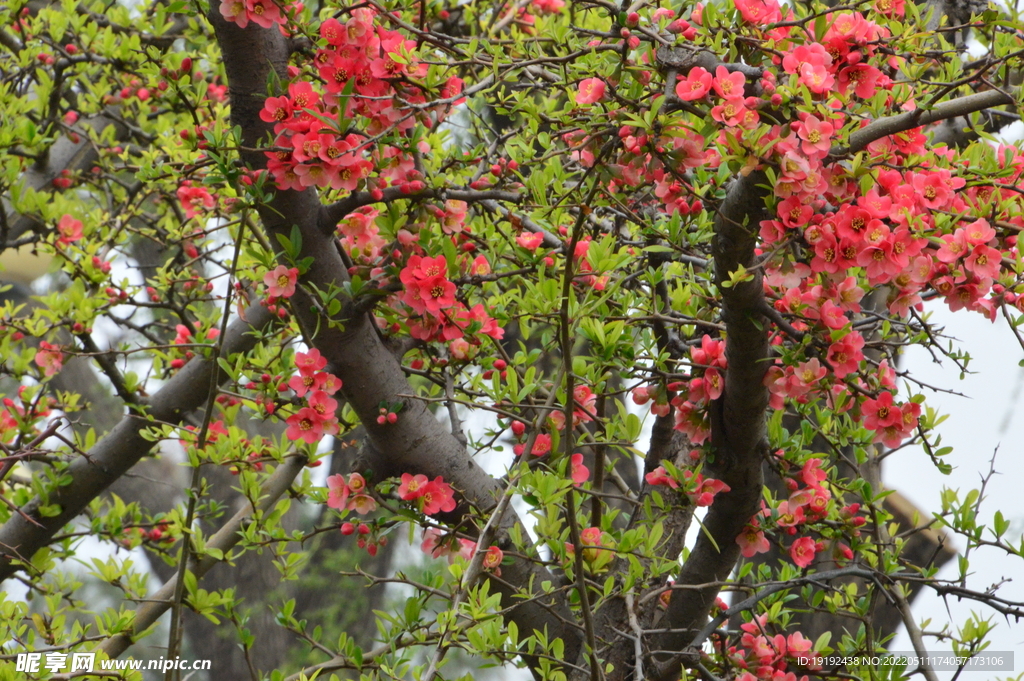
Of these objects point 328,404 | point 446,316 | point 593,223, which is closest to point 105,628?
point 328,404

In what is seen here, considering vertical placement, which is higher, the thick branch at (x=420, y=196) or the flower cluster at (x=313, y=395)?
the thick branch at (x=420, y=196)

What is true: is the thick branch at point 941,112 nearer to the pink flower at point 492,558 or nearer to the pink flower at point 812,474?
the pink flower at point 812,474

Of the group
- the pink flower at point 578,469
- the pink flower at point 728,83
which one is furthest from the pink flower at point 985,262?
the pink flower at point 578,469

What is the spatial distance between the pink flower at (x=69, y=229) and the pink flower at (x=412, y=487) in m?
1.64

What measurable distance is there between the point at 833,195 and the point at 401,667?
3.75 ft

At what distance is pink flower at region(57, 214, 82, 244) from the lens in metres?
2.79

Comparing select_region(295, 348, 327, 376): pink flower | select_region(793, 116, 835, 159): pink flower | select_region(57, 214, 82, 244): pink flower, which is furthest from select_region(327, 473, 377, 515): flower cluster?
select_region(57, 214, 82, 244): pink flower

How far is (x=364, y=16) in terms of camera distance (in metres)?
1.58

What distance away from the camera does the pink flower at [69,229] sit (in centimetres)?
279

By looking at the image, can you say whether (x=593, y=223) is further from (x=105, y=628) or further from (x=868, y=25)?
(x=105, y=628)

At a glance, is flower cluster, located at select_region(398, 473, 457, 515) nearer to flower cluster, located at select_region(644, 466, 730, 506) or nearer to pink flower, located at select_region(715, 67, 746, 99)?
flower cluster, located at select_region(644, 466, 730, 506)

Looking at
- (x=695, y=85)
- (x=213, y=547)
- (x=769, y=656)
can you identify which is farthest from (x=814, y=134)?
(x=213, y=547)

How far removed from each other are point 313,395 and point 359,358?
0.47 feet

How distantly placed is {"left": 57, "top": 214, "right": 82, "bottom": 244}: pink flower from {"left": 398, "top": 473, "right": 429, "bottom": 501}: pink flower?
64.6 inches
